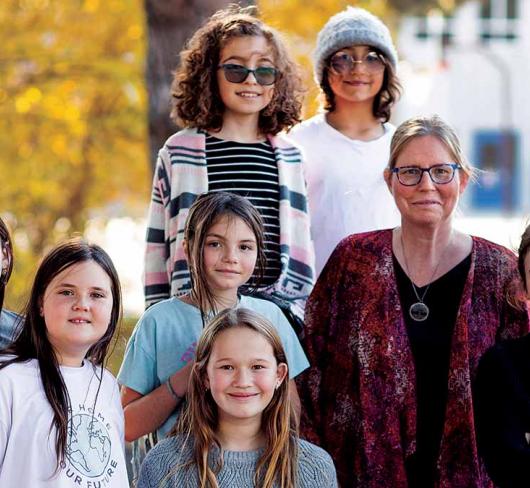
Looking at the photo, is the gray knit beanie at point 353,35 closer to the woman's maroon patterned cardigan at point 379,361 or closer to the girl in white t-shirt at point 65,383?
the woman's maroon patterned cardigan at point 379,361

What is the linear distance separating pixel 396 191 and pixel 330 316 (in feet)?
1.62

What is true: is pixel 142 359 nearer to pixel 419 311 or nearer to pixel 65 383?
pixel 65 383

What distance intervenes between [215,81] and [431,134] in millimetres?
993

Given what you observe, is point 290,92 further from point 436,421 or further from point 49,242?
point 49,242

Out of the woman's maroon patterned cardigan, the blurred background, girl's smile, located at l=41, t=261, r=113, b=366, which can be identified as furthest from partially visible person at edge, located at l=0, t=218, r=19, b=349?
the blurred background

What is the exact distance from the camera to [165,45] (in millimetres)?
6828

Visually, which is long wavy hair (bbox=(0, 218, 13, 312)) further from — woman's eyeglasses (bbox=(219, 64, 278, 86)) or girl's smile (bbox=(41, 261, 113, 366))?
woman's eyeglasses (bbox=(219, 64, 278, 86))

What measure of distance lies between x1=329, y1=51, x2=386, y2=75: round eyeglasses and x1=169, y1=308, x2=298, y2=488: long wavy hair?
5.08 feet

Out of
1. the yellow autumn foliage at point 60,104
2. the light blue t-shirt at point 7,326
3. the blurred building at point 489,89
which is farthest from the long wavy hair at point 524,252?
the blurred building at point 489,89

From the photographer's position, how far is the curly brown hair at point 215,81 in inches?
178

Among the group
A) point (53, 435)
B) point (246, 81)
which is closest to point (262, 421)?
point (53, 435)

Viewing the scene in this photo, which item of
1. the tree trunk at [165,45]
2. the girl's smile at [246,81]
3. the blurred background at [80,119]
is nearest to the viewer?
the girl's smile at [246,81]

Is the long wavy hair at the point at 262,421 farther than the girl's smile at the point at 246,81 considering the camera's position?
No

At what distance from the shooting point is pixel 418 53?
33.7 metres
